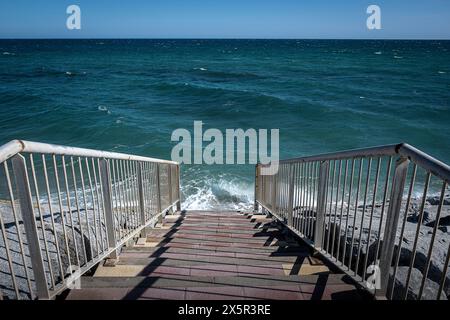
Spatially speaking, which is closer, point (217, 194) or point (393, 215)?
point (393, 215)

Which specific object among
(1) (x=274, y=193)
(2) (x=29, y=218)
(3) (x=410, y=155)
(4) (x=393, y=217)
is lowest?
(1) (x=274, y=193)

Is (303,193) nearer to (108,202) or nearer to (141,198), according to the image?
(141,198)

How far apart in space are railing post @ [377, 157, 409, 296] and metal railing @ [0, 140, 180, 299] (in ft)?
7.98

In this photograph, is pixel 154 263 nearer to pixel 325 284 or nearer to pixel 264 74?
pixel 325 284

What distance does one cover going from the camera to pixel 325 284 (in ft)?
10.0

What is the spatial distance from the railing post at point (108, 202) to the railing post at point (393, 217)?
2627 mm

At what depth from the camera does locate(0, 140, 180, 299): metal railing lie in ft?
7.60

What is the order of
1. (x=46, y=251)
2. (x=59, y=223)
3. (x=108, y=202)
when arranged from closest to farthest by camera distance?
(x=46, y=251), (x=108, y=202), (x=59, y=223)

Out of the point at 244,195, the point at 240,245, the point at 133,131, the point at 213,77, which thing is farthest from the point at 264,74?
the point at 240,245

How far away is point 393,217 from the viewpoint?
2547mm

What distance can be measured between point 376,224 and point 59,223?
446 cm

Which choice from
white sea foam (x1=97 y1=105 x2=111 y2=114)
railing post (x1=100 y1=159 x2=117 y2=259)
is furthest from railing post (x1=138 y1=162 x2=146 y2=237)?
white sea foam (x1=97 y1=105 x2=111 y2=114)

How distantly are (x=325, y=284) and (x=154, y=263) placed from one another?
178 centimetres

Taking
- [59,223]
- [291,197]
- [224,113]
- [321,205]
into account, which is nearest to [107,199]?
[59,223]
